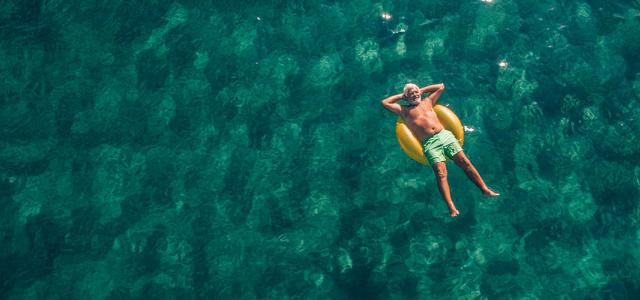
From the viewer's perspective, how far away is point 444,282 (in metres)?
7.86

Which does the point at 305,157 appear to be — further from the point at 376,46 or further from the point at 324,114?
the point at 376,46

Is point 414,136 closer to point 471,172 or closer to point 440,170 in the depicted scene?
point 440,170

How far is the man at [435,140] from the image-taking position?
7512 mm

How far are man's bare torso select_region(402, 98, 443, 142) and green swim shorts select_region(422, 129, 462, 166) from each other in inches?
4.6

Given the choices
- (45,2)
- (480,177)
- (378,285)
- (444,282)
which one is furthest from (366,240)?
(45,2)

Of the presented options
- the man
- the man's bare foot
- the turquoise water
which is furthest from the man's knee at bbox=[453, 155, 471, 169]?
the turquoise water

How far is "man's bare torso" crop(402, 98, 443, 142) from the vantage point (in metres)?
7.68

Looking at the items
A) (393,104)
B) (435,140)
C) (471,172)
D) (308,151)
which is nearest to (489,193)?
(471,172)

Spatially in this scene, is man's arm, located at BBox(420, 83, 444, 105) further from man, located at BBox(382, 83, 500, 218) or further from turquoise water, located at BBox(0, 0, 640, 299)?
turquoise water, located at BBox(0, 0, 640, 299)

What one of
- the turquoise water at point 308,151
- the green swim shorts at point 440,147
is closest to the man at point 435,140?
the green swim shorts at point 440,147

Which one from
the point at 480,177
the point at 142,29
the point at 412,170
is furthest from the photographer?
the point at 142,29

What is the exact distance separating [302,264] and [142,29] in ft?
17.5

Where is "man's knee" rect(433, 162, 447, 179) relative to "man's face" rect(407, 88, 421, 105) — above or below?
below

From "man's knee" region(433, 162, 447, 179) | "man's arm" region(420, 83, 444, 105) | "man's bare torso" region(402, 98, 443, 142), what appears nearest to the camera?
"man's knee" region(433, 162, 447, 179)
